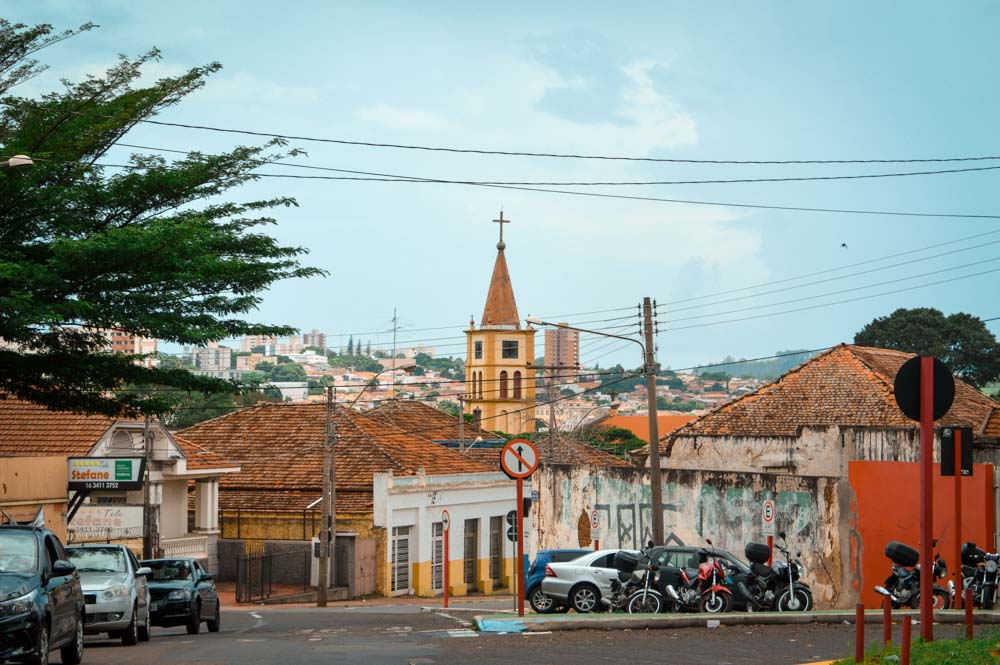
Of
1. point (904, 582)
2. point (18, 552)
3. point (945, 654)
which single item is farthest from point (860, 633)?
point (904, 582)

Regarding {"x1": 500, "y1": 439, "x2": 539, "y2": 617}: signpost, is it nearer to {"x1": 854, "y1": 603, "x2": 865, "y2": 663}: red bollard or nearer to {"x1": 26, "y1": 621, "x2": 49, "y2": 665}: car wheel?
{"x1": 854, "y1": 603, "x2": 865, "y2": 663}: red bollard

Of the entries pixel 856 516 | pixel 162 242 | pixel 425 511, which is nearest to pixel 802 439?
pixel 856 516

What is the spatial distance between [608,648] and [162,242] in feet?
33.3

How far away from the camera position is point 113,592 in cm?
1855

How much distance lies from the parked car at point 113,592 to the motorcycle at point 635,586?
780 centimetres

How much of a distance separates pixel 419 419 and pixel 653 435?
38.8m

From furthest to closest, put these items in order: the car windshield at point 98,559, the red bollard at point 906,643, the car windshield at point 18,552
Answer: the car windshield at point 98,559
the car windshield at point 18,552
the red bollard at point 906,643

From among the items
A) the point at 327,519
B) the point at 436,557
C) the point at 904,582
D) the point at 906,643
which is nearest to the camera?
the point at 906,643

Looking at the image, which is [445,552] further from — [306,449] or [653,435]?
[306,449]

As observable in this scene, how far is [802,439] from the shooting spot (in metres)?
34.2

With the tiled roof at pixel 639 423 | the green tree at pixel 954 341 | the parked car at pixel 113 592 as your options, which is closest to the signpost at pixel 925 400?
the parked car at pixel 113 592

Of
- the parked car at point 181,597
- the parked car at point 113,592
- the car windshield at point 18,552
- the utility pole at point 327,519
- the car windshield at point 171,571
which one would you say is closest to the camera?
the car windshield at point 18,552

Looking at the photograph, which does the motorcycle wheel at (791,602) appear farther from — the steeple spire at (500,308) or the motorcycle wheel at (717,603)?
the steeple spire at (500,308)

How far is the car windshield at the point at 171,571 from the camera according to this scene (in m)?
23.6
